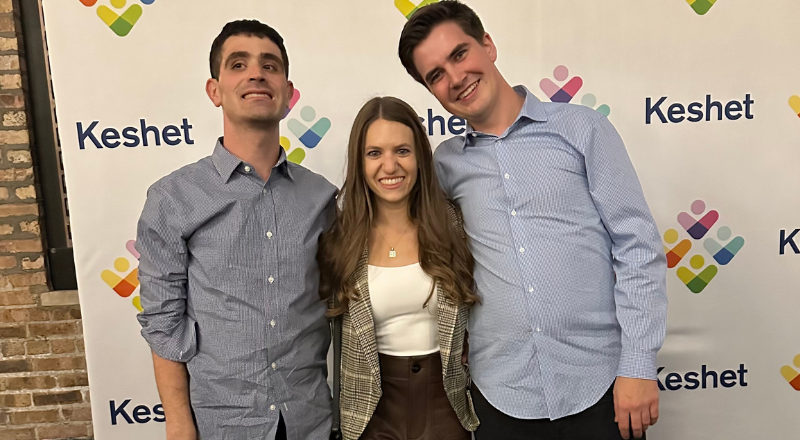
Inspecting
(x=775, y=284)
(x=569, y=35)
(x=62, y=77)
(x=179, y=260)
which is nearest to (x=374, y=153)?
(x=179, y=260)

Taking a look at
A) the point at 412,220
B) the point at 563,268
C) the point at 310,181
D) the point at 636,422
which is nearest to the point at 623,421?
the point at 636,422

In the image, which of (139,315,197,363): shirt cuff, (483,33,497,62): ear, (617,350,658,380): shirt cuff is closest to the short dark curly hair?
(483,33,497,62): ear

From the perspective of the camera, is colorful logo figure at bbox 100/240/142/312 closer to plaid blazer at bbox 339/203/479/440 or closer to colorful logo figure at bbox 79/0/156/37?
colorful logo figure at bbox 79/0/156/37

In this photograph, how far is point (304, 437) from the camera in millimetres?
1407

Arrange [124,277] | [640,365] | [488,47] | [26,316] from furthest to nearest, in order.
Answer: [26,316] → [124,277] → [488,47] → [640,365]

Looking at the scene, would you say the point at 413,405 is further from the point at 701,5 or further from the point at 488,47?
the point at 701,5

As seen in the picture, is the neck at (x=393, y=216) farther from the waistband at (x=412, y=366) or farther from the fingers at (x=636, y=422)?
the fingers at (x=636, y=422)

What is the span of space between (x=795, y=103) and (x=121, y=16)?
114 inches

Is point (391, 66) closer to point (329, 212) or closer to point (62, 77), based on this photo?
point (329, 212)

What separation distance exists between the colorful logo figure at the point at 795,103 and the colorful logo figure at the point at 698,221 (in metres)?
0.55

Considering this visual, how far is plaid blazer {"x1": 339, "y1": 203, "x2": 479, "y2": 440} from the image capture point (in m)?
1.46

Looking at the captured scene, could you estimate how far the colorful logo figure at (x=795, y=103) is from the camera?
2.16 metres

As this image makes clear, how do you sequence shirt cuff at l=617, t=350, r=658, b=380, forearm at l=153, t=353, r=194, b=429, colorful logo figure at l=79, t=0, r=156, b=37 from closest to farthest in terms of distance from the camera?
shirt cuff at l=617, t=350, r=658, b=380 < forearm at l=153, t=353, r=194, b=429 < colorful logo figure at l=79, t=0, r=156, b=37

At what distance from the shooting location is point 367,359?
1.46 m
